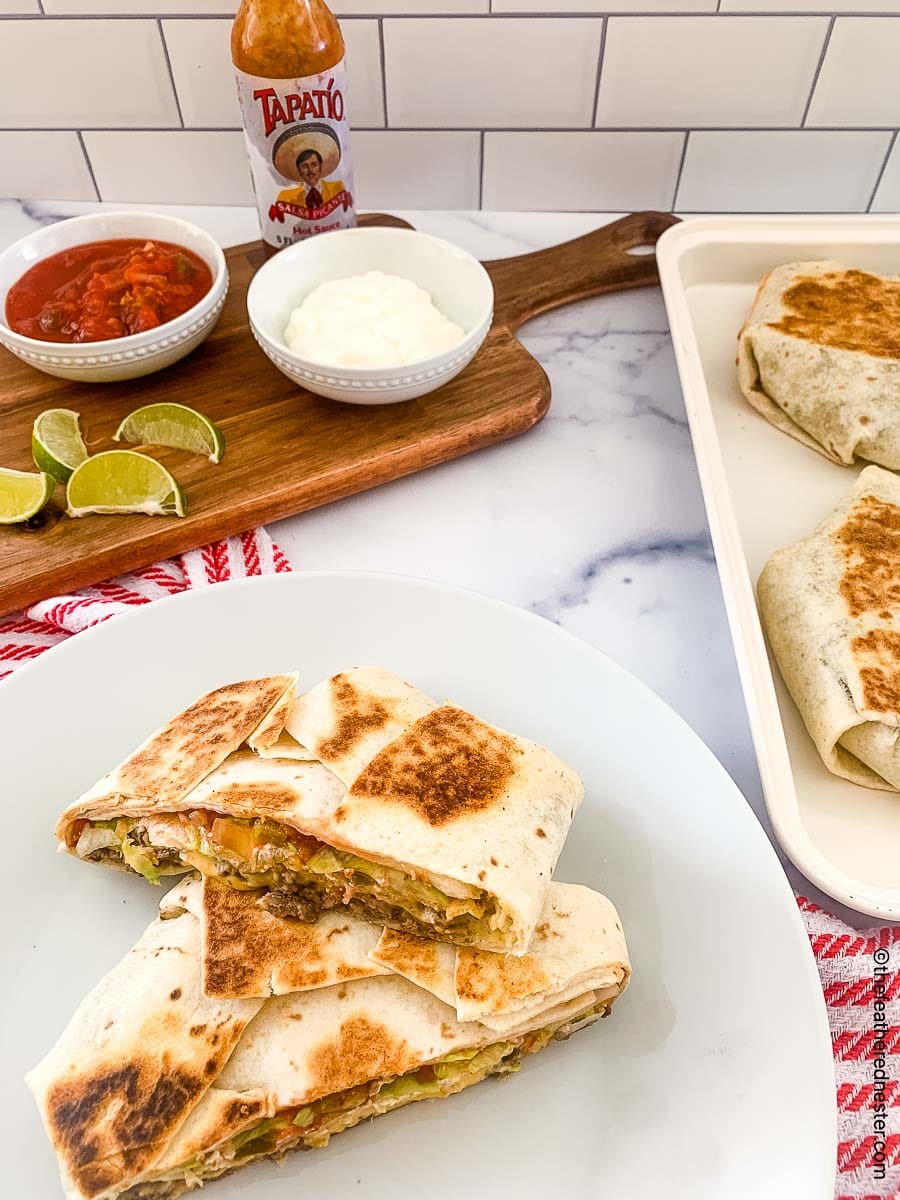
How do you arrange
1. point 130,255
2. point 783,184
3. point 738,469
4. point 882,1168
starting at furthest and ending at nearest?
point 783,184 → point 130,255 → point 738,469 → point 882,1168

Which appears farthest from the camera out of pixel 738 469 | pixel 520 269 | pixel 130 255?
pixel 520 269

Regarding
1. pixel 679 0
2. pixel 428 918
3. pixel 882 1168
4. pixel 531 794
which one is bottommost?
pixel 882 1168

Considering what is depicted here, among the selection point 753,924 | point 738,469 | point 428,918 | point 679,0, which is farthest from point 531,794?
point 679,0

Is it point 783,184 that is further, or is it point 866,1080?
point 783,184

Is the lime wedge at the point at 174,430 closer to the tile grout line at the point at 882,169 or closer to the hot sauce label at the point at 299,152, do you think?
the hot sauce label at the point at 299,152

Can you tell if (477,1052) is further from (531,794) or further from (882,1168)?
(882,1168)

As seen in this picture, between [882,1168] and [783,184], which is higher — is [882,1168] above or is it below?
below

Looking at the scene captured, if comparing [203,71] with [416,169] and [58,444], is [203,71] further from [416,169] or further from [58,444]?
[58,444]
